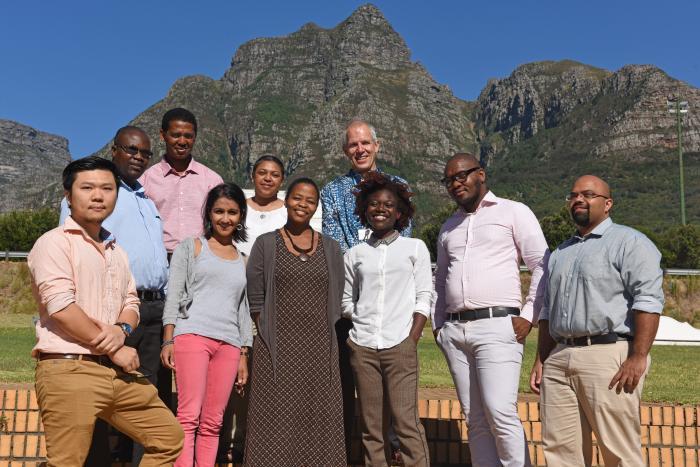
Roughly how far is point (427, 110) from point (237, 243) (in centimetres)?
16795

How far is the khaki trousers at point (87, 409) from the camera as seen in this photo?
10.6 ft

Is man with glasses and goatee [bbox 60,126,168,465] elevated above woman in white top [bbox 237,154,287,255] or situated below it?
below

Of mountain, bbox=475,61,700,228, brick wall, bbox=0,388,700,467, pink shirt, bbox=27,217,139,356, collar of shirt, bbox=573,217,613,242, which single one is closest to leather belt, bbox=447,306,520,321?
collar of shirt, bbox=573,217,613,242

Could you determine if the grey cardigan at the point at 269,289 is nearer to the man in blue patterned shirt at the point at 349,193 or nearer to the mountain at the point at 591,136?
the man in blue patterned shirt at the point at 349,193

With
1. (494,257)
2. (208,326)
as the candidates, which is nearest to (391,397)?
(494,257)

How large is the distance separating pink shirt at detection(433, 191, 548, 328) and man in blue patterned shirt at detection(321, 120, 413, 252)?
30.6 inches

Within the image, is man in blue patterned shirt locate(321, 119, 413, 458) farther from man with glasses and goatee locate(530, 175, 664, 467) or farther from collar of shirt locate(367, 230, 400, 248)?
man with glasses and goatee locate(530, 175, 664, 467)

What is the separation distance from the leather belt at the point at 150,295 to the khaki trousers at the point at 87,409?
43.2 inches

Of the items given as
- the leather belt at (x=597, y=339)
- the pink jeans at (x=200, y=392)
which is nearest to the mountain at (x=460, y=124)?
the leather belt at (x=597, y=339)

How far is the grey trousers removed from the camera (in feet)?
13.8

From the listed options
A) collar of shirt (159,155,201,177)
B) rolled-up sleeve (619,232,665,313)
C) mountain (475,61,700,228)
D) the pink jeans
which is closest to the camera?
rolled-up sleeve (619,232,665,313)

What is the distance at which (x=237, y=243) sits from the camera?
5.16 meters

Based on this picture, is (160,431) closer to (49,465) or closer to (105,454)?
(49,465)

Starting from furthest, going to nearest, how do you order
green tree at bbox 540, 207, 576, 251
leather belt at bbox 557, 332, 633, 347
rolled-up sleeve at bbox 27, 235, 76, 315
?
green tree at bbox 540, 207, 576, 251
leather belt at bbox 557, 332, 633, 347
rolled-up sleeve at bbox 27, 235, 76, 315
